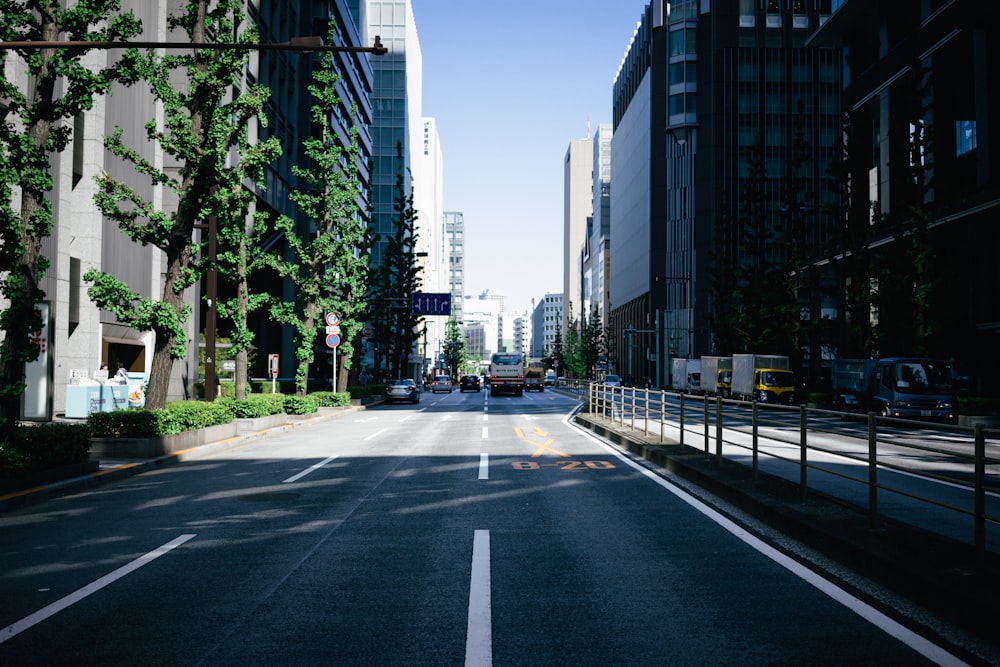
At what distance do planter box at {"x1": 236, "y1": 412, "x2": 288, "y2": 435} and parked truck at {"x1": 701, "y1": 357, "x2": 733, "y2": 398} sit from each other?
32.6 m

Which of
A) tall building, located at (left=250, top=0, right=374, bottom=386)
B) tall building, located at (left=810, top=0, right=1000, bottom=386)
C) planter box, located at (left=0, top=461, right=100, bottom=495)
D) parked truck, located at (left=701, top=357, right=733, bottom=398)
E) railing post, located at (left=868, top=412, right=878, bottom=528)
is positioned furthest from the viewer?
parked truck, located at (left=701, top=357, right=733, bottom=398)

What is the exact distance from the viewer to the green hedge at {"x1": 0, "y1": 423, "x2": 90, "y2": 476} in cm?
1105

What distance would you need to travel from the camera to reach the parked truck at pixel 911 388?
26.9 meters

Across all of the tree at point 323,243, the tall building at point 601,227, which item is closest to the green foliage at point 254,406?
the tree at point 323,243

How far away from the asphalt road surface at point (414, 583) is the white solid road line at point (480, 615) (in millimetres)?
27

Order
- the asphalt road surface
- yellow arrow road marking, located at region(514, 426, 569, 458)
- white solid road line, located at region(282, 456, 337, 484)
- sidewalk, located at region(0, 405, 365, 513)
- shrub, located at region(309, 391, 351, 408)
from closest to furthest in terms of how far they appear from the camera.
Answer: the asphalt road surface → sidewalk, located at region(0, 405, 365, 513) → white solid road line, located at region(282, 456, 337, 484) → yellow arrow road marking, located at region(514, 426, 569, 458) → shrub, located at region(309, 391, 351, 408)

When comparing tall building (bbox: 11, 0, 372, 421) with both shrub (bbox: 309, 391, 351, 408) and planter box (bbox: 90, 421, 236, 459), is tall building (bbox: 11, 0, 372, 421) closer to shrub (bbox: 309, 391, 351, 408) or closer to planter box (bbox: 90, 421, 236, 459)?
shrub (bbox: 309, 391, 351, 408)

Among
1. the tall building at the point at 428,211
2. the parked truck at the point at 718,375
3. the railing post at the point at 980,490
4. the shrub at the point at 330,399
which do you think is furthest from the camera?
the tall building at the point at 428,211

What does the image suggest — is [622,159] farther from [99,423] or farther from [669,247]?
[99,423]

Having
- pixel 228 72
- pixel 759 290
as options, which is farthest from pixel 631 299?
pixel 228 72

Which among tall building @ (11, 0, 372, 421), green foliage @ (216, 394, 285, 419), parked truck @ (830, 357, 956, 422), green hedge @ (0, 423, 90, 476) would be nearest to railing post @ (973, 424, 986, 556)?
green hedge @ (0, 423, 90, 476)

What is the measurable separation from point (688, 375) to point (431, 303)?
2207 cm

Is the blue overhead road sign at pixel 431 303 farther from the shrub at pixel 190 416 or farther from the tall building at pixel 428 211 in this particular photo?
the tall building at pixel 428 211

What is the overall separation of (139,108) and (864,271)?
34133 millimetres
